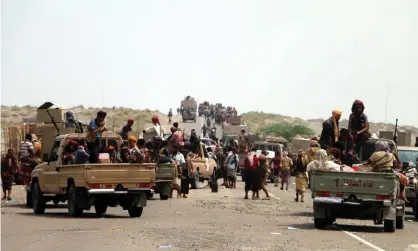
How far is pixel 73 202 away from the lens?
2394cm

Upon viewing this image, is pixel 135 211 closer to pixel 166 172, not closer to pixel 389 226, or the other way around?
pixel 389 226

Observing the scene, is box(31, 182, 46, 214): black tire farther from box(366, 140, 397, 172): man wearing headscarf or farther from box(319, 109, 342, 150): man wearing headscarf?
box(366, 140, 397, 172): man wearing headscarf

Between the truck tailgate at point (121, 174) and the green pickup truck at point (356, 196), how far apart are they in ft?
13.6

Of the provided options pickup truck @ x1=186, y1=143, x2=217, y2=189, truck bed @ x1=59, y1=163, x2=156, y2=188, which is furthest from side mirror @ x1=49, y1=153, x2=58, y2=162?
pickup truck @ x1=186, y1=143, x2=217, y2=189

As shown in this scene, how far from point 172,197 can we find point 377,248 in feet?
60.1

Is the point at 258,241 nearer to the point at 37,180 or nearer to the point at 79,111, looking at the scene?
the point at 37,180

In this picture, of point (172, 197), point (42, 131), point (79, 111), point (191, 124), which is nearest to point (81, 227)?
point (172, 197)

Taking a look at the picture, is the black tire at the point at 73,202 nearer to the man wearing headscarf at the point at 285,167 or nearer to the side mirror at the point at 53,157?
the side mirror at the point at 53,157

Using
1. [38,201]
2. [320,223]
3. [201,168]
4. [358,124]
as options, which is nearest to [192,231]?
[320,223]

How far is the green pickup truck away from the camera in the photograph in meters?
21.6

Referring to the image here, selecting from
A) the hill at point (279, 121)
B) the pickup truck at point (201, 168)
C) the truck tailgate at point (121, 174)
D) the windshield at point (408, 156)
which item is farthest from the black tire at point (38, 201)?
the hill at point (279, 121)

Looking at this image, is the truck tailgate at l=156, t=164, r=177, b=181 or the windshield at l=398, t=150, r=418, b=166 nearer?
the windshield at l=398, t=150, r=418, b=166

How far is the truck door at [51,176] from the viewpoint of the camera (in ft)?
81.5

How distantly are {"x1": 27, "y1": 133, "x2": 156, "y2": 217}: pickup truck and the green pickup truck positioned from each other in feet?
14.0
